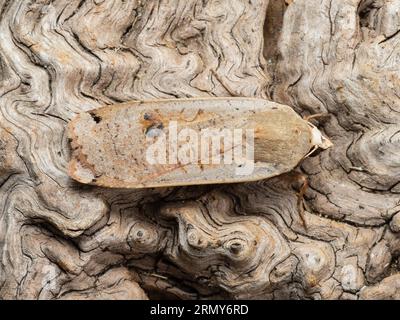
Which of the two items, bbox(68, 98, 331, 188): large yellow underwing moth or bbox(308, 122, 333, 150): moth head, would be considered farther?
bbox(308, 122, 333, 150): moth head

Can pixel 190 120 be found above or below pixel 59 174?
above

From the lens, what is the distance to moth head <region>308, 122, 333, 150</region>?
3746 millimetres

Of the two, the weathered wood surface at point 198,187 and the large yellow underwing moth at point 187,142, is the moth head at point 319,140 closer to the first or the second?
the large yellow underwing moth at point 187,142

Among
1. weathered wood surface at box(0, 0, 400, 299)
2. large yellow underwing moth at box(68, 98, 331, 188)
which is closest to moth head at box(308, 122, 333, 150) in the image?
large yellow underwing moth at box(68, 98, 331, 188)

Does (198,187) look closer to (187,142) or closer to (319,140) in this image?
(187,142)

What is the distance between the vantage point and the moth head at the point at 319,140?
147 inches

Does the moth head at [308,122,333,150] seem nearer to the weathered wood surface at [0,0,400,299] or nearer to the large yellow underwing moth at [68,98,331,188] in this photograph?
the large yellow underwing moth at [68,98,331,188]

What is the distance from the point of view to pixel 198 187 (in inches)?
153

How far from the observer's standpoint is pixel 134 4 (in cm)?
401

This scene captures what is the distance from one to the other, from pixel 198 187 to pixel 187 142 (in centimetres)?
34

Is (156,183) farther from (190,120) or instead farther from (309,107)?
(309,107)

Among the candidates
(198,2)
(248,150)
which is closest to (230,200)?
(248,150)

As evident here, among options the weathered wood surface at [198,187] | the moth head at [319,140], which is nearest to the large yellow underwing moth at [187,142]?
the moth head at [319,140]

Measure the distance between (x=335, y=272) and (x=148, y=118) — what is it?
4.73ft
